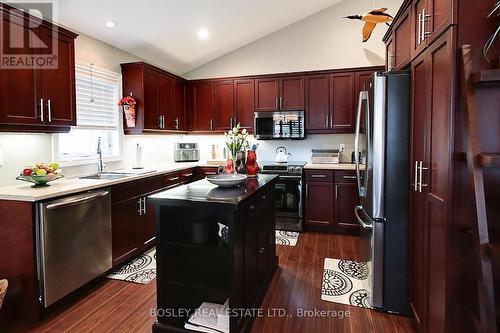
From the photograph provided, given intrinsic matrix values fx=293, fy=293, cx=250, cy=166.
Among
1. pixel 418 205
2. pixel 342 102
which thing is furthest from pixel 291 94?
pixel 418 205

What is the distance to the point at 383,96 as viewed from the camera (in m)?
2.23

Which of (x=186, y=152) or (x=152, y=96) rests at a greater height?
(x=152, y=96)

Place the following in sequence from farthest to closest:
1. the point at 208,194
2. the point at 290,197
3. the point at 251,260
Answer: the point at 290,197
the point at 251,260
the point at 208,194

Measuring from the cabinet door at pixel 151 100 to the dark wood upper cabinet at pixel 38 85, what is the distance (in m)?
1.14

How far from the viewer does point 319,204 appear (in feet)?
13.9

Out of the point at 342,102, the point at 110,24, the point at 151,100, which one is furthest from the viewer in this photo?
the point at 342,102

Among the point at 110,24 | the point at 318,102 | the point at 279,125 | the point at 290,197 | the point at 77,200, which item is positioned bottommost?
the point at 290,197

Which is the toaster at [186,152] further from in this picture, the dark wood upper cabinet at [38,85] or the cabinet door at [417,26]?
the cabinet door at [417,26]

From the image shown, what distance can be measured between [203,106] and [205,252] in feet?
11.1

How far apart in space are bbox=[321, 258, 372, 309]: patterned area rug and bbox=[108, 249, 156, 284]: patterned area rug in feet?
5.60

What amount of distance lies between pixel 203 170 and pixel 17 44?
9.43ft

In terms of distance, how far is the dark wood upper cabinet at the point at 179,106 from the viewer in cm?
476

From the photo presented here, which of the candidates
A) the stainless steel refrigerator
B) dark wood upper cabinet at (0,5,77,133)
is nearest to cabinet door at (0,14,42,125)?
dark wood upper cabinet at (0,5,77,133)

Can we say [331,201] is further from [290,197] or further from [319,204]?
[290,197]
